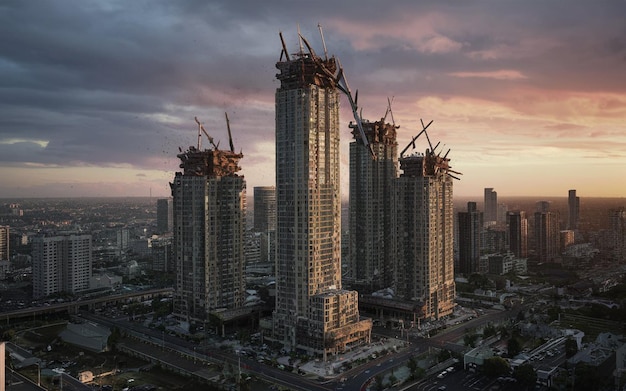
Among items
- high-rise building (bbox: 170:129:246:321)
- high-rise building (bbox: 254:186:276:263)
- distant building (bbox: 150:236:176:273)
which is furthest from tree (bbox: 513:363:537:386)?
high-rise building (bbox: 254:186:276:263)

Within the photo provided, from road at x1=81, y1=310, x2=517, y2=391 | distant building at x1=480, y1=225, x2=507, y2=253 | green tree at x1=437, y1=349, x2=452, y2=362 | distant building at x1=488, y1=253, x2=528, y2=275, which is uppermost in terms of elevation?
distant building at x1=480, y1=225, x2=507, y2=253

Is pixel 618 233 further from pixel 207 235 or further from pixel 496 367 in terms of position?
pixel 207 235

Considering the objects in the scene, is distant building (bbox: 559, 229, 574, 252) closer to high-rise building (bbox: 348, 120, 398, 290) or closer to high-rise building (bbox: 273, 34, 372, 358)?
high-rise building (bbox: 348, 120, 398, 290)

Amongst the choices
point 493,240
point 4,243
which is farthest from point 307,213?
point 4,243

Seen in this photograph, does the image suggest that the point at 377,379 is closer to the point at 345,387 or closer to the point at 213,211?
the point at 345,387

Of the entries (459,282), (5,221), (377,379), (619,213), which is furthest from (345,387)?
(5,221)
